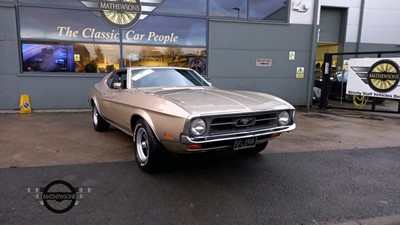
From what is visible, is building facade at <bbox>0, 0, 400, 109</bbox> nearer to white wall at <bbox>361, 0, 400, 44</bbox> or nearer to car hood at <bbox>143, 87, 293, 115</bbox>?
car hood at <bbox>143, 87, 293, 115</bbox>

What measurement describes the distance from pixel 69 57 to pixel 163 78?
18.9ft

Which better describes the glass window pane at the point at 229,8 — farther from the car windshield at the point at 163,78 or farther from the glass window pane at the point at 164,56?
the car windshield at the point at 163,78

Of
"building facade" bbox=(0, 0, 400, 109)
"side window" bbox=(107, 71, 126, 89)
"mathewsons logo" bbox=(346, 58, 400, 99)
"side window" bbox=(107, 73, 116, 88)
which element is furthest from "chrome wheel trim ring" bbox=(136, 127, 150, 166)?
"mathewsons logo" bbox=(346, 58, 400, 99)

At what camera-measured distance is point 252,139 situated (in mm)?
3883

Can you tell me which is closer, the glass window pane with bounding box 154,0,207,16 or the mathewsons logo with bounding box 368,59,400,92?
the mathewsons logo with bounding box 368,59,400,92

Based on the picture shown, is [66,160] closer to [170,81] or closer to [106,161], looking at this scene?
[106,161]

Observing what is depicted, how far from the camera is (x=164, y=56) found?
34.6 feet

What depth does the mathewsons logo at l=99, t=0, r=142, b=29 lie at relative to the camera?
9.78 meters

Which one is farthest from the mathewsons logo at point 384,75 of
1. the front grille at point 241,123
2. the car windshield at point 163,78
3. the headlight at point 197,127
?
the headlight at point 197,127

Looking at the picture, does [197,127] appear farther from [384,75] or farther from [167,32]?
[384,75]

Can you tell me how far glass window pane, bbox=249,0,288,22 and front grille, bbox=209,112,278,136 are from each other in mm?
7789

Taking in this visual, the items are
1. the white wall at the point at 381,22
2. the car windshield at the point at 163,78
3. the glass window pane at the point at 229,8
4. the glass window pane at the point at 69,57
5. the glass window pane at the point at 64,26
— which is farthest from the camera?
the white wall at the point at 381,22

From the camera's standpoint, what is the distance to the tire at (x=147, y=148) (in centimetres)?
397

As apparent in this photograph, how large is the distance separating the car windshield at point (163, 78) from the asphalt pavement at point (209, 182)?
1.22 meters
